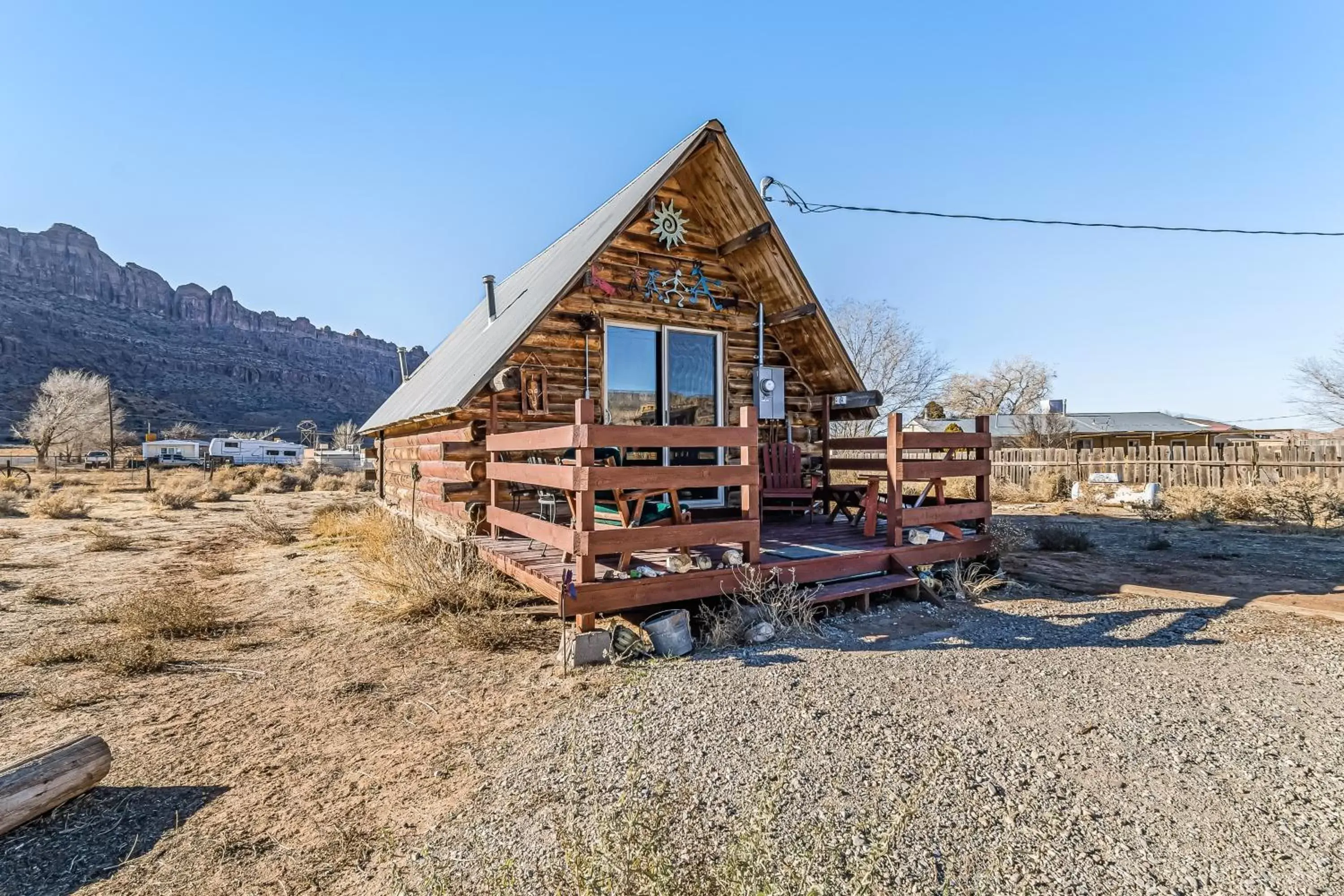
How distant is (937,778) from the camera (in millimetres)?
3008

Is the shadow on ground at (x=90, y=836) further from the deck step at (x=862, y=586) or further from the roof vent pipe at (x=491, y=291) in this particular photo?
the roof vent pipe at (x=491, y=291)

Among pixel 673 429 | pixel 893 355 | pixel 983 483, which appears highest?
pixel 893 355

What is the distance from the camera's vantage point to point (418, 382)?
39.9ft

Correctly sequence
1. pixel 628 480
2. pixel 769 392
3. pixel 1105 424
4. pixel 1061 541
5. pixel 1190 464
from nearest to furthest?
pixel 628 480 → pixel 769 392 → pixel 1061 541 → pixel 1190 464 → pixel 1105 424

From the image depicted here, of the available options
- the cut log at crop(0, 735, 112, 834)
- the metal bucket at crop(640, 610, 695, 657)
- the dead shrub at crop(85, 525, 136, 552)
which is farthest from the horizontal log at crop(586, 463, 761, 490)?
the dead shrub at crop(85, 525, 136, 552)

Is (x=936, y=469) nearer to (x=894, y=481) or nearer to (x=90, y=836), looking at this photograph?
(x=894, y=481)

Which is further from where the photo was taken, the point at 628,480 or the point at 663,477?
the point at 663,477

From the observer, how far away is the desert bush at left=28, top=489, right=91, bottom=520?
16266 mm

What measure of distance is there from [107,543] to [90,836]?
38.1 feet

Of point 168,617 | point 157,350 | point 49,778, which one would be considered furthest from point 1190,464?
point 157,350

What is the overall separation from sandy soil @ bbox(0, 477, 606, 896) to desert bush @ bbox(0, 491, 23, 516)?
1359cm

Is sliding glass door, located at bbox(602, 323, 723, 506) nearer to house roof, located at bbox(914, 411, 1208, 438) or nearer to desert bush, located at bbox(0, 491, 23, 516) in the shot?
desert bush, located at bbox(0, 491, 23, 516)

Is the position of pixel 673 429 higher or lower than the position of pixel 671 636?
higher

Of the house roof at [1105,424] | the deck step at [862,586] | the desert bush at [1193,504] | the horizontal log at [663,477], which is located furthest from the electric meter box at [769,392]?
the house roof at [1105,424]
